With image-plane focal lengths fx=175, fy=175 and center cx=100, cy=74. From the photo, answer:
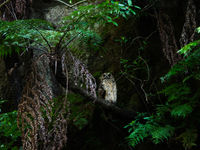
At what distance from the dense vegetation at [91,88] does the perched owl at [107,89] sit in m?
0.16

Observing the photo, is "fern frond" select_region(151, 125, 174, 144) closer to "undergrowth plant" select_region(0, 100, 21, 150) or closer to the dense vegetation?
the dense vegetation

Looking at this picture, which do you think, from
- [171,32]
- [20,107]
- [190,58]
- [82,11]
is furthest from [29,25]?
[171,32]

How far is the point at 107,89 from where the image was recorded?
2.99 meters

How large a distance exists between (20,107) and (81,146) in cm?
179

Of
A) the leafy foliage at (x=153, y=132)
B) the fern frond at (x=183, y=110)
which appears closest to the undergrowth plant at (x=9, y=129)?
the leafy foliage at (x=153, y=132)

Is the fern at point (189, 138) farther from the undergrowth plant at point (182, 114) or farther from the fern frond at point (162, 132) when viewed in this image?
the fern frond at point (162, 132)

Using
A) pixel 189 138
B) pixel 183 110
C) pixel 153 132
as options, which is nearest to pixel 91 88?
pixel 153 132

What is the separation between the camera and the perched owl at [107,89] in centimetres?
294

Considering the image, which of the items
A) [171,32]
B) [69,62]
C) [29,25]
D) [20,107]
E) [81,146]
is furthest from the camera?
[81,146]

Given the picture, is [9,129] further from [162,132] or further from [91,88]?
[162,132]

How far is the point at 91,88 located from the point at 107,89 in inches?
38.7

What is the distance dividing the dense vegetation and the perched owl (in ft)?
0.54

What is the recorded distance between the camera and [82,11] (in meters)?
2.14

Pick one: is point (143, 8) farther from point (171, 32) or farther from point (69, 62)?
point (69, 62)
